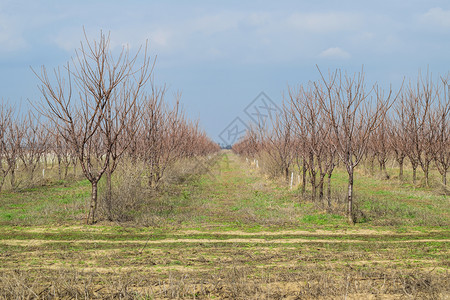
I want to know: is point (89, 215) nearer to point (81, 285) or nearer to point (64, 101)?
point (64, 101)

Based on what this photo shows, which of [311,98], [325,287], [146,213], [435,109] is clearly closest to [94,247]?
[146,213]

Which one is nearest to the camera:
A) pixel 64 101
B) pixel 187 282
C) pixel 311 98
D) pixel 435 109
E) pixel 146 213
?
pixel 187 282

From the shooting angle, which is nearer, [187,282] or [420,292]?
[420,292]

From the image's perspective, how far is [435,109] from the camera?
17.8 metres

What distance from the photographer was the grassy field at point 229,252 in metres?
4.95

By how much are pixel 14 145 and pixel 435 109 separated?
2016cm

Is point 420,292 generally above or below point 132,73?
below

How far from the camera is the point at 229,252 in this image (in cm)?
695

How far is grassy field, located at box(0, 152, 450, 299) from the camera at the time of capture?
495cm

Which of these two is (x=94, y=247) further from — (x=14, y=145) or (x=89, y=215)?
(x=14, y=145)

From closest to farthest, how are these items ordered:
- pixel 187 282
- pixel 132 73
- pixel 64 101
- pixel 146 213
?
pixel 187 282, pixel 64 101, pixel 132 73, pixel 146 213

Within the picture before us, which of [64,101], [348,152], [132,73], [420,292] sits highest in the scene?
[132,73]

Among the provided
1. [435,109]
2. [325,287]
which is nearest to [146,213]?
[325,287]

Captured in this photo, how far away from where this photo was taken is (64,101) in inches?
364
